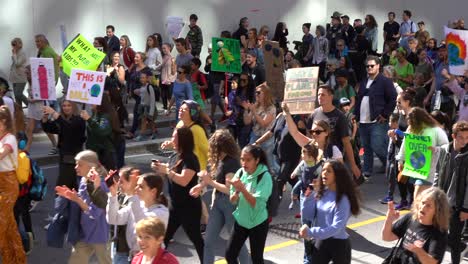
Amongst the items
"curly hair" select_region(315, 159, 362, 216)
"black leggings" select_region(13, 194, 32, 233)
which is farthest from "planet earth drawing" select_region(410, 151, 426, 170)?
"black leggings" select_region(13, 194, 32, 233)

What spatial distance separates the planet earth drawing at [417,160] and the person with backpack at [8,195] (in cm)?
417

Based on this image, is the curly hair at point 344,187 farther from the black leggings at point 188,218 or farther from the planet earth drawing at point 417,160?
the planet earth drawing at point 417,160

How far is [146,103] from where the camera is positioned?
18562 millimetres

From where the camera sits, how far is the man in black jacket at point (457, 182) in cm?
981

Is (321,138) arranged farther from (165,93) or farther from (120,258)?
(165,93)

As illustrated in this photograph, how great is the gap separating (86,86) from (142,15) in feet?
37.7

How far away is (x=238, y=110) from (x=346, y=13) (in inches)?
666

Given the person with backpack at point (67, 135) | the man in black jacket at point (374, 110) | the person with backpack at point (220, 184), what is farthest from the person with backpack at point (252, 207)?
the man in black jacket at point (374, 110)

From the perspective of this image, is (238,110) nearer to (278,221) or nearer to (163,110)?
(278,221)

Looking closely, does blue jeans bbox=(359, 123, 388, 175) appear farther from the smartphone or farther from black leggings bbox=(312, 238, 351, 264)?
the smartphone

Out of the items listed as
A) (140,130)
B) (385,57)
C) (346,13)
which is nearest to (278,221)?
(140,130)

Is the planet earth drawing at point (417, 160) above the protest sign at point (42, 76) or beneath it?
beneath

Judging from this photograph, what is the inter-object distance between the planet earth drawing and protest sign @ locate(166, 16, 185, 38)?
13708 millimetres

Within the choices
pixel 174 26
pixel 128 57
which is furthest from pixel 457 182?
pixel 174 26
